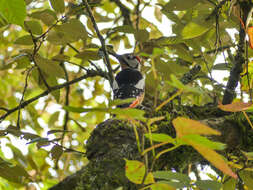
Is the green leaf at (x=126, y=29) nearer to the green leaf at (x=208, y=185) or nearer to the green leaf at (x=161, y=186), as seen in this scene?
A: the green leaf at (x=208, y=185)

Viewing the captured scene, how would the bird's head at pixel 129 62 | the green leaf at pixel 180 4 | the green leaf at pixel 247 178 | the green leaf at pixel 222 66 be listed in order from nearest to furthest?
the green leaf at pixel 247 178
the green leaf at pixel 180 4
the green leaf at pixel 222 66
the bird's head at pixel 129 62

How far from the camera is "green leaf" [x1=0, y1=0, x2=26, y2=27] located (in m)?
1.12

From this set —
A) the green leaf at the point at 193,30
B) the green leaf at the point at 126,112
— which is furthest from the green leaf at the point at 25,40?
the green leaf at the point at 126,112

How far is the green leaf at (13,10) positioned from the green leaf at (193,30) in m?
0.70

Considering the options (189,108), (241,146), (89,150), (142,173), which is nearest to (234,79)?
(189,108)

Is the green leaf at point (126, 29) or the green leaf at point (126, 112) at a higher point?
the green leaf at point (126, 29)

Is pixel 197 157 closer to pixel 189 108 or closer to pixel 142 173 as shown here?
pixel 189 108

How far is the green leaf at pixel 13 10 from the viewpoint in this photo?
44.2 inches

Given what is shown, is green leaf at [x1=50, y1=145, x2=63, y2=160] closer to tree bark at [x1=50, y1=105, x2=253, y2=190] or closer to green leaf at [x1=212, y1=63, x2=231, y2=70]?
tree bark at [x1=50, y1=105, x2=253, y2=190]

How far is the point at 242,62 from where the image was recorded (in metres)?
1.92

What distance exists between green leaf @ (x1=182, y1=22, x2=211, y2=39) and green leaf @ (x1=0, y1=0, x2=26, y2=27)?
697 mm

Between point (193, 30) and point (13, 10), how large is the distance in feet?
2.54

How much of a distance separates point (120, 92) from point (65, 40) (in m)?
1.15

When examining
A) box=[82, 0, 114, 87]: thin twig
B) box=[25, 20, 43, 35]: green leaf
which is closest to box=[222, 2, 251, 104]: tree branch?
box=[82, 0, 114, 87]: thin twig
